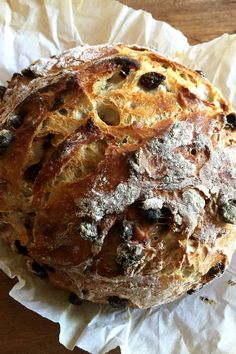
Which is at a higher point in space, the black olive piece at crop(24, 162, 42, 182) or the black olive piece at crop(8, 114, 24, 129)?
the black olive piece at crop(8, 114, 24, 129)

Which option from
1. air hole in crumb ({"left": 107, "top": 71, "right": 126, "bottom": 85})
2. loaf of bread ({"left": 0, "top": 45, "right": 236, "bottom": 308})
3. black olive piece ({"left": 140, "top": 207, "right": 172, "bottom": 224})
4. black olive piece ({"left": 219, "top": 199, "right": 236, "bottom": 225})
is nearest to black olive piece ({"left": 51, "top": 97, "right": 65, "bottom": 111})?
loaf of bread ({"left": 0, "top": 45, "right": 236, "bottom": 308})

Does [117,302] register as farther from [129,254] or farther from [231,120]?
[231,120]

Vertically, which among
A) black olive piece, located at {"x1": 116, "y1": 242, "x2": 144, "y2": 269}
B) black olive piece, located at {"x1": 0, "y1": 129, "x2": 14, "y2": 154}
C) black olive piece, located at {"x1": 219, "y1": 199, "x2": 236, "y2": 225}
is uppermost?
black olive piece, located at {"x1": 219, "y1": 199, "x2": 236, "y2": 225}

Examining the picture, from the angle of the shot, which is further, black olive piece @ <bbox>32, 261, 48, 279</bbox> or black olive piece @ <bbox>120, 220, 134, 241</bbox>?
black olive piece @ <bbox>32, 261, 48, 279</bbox>

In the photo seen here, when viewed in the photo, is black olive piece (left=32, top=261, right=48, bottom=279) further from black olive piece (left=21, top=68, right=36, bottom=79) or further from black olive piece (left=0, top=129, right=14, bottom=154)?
black olive piece (left=21, top=68, right=36, bottom=79)

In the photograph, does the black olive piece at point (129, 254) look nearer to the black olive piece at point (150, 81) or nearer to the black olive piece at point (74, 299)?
the black olive piece at point (74, 299)

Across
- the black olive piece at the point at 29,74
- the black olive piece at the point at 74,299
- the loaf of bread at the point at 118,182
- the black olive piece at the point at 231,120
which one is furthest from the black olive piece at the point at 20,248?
the black olive piece at the point at 231,120

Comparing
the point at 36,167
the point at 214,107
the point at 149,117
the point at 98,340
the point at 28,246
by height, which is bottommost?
the point at 98,340

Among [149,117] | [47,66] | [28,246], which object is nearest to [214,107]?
[149,117]

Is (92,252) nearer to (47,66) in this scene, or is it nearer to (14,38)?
(47,66)
